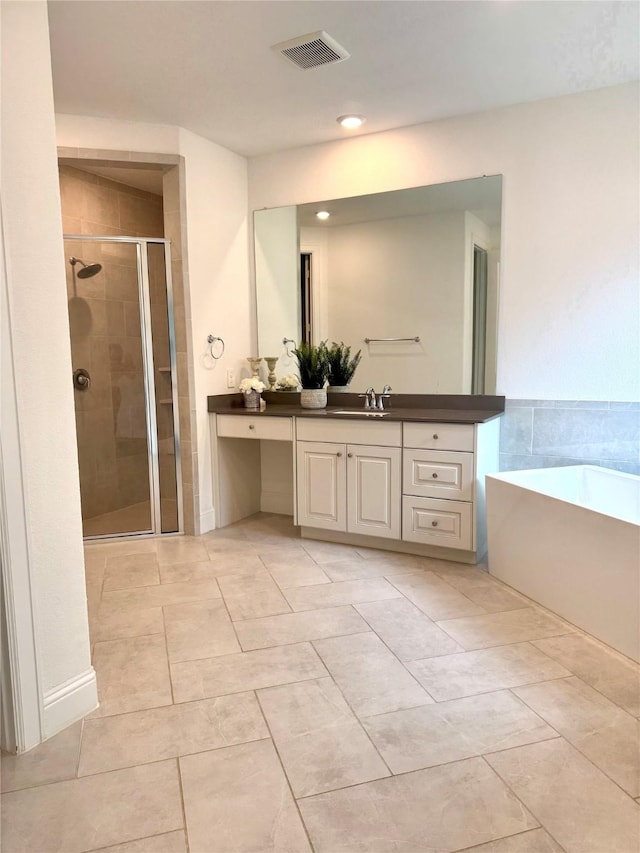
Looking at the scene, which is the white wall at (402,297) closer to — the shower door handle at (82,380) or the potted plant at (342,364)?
the potted plant at (342,364)

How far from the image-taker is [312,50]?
246 cm

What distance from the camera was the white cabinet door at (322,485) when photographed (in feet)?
11.0

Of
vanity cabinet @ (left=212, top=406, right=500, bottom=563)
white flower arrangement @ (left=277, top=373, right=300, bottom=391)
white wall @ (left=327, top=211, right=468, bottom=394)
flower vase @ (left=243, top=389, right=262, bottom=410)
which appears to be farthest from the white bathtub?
flower vase @ (left=243, top=389, right=262, bottom=410)

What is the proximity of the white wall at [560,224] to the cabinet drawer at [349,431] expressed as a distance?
722 mm

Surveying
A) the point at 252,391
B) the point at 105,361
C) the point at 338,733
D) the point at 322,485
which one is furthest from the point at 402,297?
the point at 338,733

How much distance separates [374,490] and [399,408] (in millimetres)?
659

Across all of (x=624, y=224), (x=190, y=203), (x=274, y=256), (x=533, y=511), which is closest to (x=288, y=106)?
(x=190, y=203)

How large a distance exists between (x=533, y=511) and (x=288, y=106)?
2.49 metres

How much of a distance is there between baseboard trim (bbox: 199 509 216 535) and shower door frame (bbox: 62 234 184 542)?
13cm

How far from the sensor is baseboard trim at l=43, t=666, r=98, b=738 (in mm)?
1733

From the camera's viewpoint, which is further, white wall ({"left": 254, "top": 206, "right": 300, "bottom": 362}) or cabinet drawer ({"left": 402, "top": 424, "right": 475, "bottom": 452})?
white wall ({"left": 254, "top": 206, "right": 300, "bottom": 362})

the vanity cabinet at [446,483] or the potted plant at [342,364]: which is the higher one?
the potted plant at [342,364]

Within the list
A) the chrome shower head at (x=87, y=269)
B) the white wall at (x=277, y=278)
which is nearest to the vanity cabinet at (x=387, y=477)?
the white wall at (x=277, y=278)

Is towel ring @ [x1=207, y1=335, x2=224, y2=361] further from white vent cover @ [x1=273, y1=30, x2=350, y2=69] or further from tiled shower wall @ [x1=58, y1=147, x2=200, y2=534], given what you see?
white vent cover @ [x1=273, y1=30, x2=350, y2=69]
